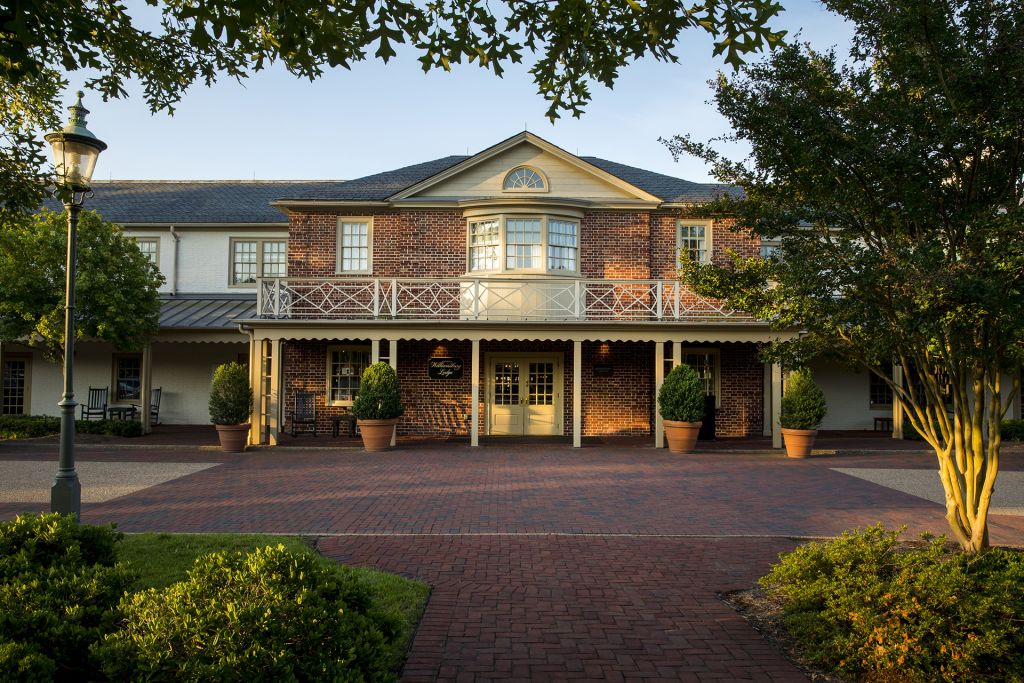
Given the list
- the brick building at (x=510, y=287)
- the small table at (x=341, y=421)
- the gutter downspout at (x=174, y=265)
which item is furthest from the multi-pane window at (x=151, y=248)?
the small table at (x=341, y=421)

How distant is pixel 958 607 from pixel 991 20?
15.2ft

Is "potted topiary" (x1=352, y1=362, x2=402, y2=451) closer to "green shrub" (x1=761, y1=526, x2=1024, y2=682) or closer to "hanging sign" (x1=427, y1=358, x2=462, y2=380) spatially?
"hanging sign" (x1=427, y1=358, x2=462, y2=380)

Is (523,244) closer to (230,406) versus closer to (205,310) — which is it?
(230,406)

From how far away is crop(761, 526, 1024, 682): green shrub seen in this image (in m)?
4.17

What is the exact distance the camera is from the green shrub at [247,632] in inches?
116

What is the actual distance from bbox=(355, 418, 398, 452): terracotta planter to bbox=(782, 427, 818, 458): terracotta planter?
28.3 ft

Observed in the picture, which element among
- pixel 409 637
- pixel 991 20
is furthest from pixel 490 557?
pixel 991 20

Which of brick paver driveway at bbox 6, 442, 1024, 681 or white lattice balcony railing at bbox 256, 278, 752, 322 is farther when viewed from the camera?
white lattice balcony railing at bbox 256, 278, 752, 322

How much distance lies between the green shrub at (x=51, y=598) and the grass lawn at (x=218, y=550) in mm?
314

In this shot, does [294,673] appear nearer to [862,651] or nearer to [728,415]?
[862,651]

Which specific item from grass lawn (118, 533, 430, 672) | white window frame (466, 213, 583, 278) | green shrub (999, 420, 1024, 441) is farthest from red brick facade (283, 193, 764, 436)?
grass lawn (118, 533, 430, 672)

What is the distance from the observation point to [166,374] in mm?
21094

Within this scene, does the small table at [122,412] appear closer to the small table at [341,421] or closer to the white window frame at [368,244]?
the small table at [341,421]

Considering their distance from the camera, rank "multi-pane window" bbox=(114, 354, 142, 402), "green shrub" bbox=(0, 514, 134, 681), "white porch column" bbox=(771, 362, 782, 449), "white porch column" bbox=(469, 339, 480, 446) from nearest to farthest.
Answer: "green shrub" bbox=(0, 514, 134, 681) → "white porch column" bbox=(469, 339, 480, 446) → "white porch column" bbox=(771, 362, 782, 449) → "multi-pane window" bbox=(114, 354, 142, 402)
